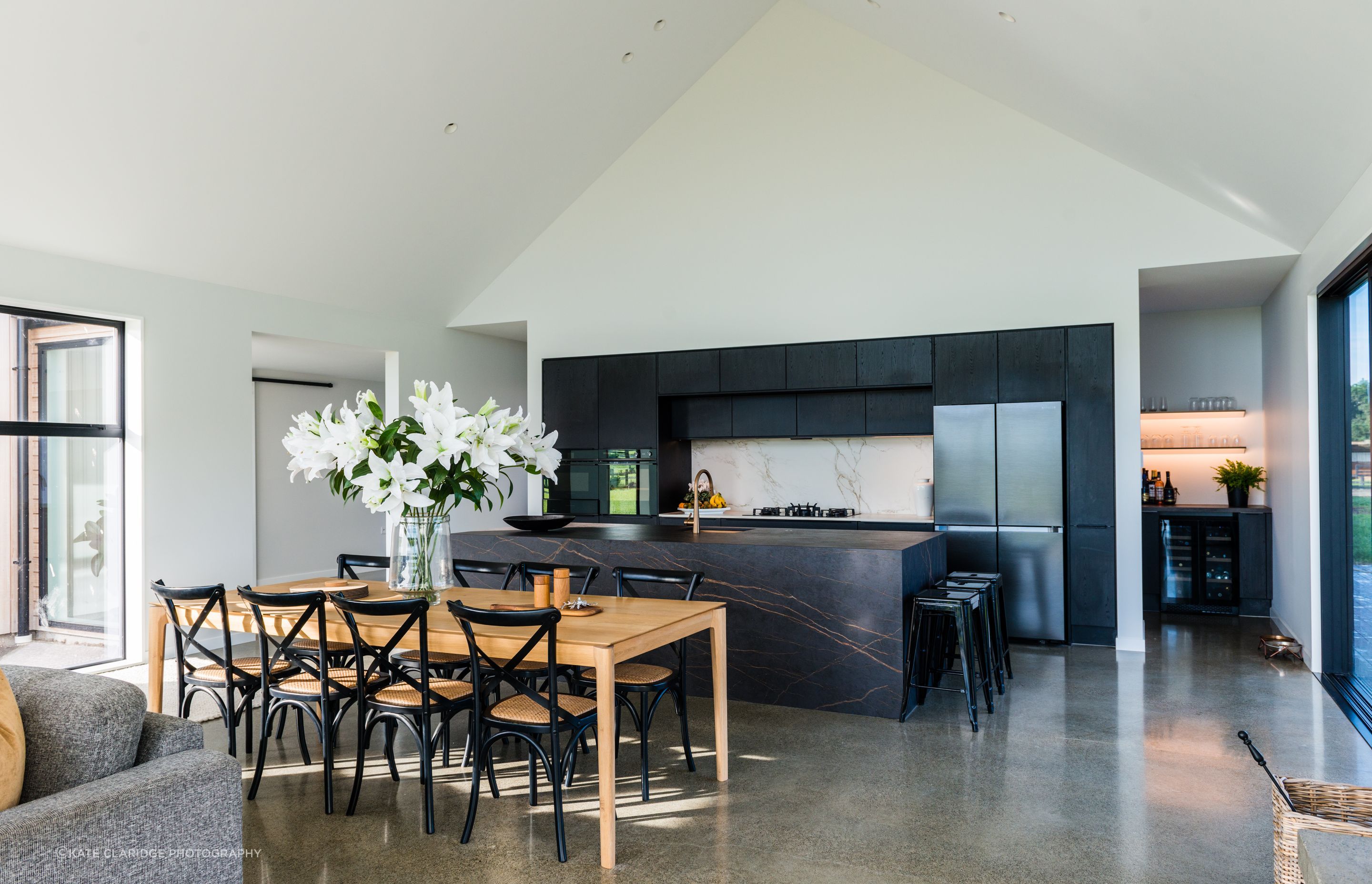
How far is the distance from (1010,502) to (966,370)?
3.33ft

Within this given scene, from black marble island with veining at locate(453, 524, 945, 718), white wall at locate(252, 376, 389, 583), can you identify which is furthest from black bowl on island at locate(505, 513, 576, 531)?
white wall at locate(252, 376, 389, 583)

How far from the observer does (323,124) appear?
5.71 metres

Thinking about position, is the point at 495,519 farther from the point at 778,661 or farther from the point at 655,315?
the point at 778,661

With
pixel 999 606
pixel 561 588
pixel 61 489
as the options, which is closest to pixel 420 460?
pixel 561 588

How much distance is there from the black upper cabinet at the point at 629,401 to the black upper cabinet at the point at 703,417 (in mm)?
295

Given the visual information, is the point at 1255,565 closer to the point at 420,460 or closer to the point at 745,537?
the point at 745,537

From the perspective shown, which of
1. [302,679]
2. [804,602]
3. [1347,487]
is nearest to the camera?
[302,679]

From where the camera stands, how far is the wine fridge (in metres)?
7.52

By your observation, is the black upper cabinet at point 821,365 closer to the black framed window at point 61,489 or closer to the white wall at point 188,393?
the white wall at point 188,393

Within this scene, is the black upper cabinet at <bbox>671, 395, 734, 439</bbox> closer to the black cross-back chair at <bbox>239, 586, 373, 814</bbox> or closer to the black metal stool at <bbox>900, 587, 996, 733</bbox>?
the black metal stool at <bbox>900, 587, 996, 733</bbox>

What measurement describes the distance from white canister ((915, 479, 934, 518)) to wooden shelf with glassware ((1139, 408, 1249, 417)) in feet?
7.95

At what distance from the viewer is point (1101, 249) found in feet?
21.3

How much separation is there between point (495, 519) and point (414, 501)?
19.8 feet

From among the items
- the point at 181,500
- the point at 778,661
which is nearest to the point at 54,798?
the point at 778,661
